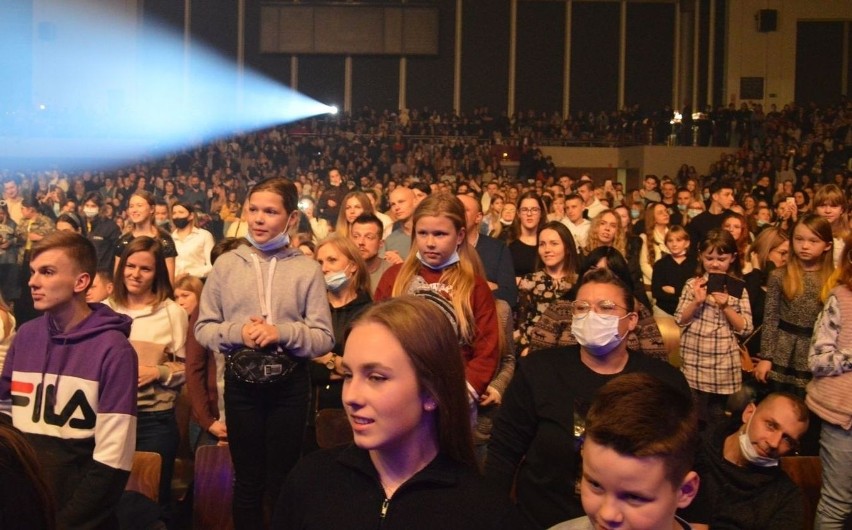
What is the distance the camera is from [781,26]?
2780 centimetres

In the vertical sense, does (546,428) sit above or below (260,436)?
above

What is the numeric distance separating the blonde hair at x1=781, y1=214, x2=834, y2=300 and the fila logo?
3768 mm

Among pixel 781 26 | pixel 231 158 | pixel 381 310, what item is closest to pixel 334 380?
pixel 381 310

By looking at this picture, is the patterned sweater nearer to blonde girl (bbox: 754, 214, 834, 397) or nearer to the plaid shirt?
blonde girl (bbox: 754, 214, 834, 397)

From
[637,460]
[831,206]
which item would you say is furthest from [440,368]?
[831,206]

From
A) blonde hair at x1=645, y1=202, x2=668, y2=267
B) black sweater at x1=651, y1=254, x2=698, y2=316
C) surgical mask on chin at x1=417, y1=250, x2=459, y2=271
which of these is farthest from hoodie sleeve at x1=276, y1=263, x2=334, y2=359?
blonde hair at x1=645, y1=202, x2=668, y2=267

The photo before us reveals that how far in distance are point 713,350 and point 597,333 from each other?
9.08 ft

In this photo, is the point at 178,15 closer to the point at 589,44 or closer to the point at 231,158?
the point at 231,158

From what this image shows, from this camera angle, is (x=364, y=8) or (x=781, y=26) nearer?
(x=781, y=26)

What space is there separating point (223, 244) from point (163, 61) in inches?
1017

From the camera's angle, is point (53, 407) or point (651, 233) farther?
point (651, 233)

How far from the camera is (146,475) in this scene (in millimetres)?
4207

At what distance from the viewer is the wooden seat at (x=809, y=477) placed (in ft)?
15.2

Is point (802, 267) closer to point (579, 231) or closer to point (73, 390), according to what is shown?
point (579, 231)
